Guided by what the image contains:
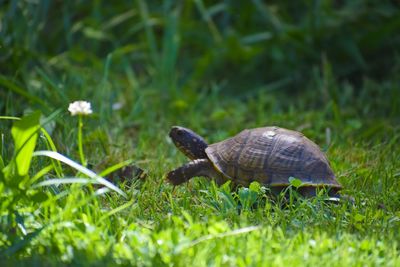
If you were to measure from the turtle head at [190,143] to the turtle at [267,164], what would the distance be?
0.16m

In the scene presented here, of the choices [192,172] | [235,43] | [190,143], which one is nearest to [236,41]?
[235,43]

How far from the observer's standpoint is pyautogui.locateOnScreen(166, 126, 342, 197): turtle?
341 cm

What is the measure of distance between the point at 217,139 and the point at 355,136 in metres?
0.97

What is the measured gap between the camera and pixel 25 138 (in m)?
2.89

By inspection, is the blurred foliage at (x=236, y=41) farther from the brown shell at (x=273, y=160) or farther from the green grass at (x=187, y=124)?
the brown shell at (x=273, y=160)

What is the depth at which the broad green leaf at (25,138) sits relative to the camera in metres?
2.85

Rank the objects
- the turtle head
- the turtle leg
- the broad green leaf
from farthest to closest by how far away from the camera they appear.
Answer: the turtle head → the turtle leg → the broad green leaf

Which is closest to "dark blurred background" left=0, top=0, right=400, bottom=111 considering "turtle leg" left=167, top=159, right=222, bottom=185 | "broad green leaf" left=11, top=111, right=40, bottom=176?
"turtle leg" left=167, top=159, right=222, bottom=185

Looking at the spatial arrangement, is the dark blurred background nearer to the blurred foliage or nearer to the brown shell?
the blurred foliage

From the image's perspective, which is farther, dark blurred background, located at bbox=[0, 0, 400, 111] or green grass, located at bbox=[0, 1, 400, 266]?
dark blurred background, located at bbox=[0, 0, 400, 111]

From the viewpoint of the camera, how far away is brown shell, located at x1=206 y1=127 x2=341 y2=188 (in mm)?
3410

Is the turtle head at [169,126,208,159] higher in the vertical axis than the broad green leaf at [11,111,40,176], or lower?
lower

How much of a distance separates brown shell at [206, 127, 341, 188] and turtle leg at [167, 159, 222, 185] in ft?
0.22

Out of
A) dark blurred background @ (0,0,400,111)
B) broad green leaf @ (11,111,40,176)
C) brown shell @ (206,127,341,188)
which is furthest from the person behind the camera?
dark blurred background @ (0,0,400,111)
